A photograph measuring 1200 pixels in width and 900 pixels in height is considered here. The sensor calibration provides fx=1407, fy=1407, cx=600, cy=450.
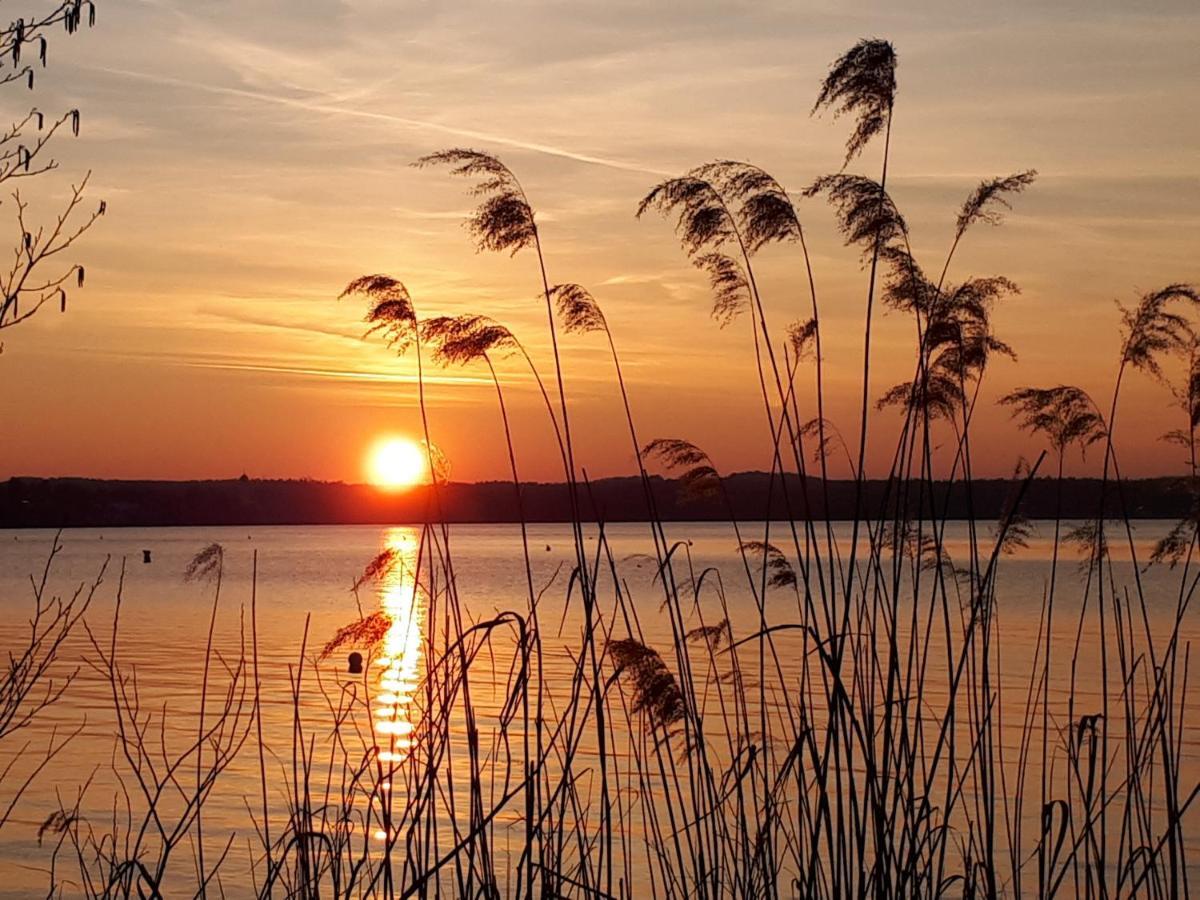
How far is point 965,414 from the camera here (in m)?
4.72

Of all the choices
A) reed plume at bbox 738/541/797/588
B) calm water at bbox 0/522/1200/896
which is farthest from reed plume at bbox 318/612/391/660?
reed plume at bbox 738/541/797/588

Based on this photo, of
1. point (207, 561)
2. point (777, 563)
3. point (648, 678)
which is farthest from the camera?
point (207, 561)

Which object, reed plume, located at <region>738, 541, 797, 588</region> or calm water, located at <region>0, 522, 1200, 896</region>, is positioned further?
calm water, located at <region>0, 522, 1200, 896</region>

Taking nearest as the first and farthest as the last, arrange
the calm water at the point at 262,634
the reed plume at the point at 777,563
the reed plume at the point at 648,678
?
the reed plume at the point at 648,678 < the reed plume at the point at 777,563 < the calm water at the point at 262,634

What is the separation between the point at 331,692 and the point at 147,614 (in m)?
23.2

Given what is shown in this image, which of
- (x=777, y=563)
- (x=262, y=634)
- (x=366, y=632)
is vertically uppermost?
(x=777, y=563)

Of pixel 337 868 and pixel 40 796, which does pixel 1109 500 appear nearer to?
pixel 337 868

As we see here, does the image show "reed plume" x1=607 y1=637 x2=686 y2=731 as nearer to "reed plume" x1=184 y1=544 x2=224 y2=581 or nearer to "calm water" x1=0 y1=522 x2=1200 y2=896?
"calm water" x1=0 y1=522 x2=1200 y2=896

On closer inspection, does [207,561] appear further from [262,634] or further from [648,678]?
[262,634]

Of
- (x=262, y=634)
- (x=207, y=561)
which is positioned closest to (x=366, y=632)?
(x=207, y=561)

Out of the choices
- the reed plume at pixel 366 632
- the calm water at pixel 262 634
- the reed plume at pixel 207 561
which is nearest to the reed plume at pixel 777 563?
the calm water at pixel 262 634

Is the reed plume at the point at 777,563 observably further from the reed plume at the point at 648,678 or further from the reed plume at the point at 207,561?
the reed plume at the point at 207,561

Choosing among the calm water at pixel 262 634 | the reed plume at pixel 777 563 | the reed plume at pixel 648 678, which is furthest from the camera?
the calm water at pixel 262 634

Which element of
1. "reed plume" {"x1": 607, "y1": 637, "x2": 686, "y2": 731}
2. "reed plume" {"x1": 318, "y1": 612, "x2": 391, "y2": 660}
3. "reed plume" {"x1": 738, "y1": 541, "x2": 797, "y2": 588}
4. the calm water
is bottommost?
the calm water
